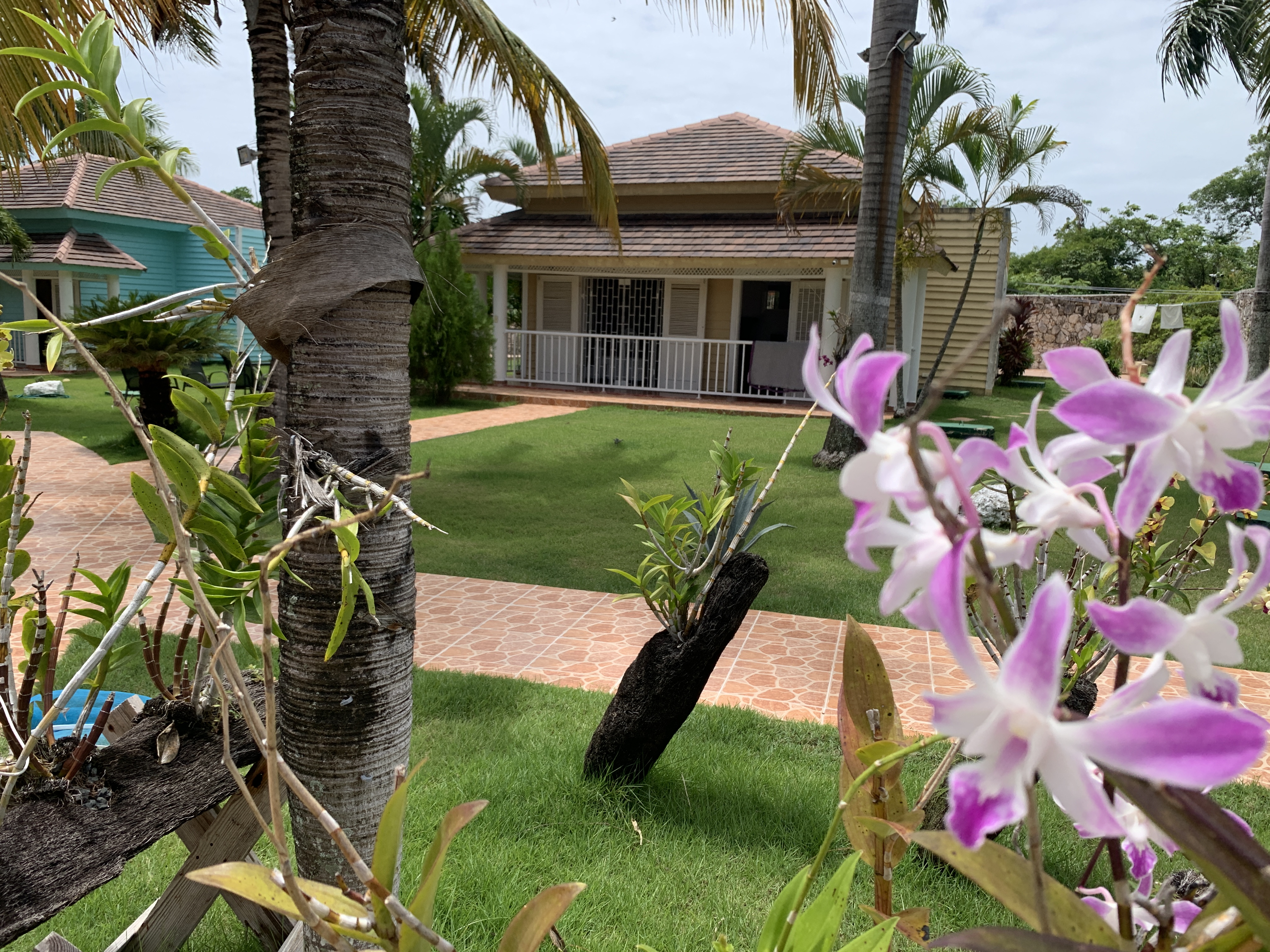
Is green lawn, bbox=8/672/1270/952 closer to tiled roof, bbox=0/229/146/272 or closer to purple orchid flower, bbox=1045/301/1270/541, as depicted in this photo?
purple orchid flower, bbox=1045/301/1270/541

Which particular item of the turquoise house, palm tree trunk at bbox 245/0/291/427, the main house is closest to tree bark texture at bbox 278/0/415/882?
palm tree trunk at bbox 245/0/291/427

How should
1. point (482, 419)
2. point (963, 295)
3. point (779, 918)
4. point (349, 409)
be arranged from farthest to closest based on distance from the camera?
point (963, 295) → point (482, 419) → point (349, 409) → point (779, 918)

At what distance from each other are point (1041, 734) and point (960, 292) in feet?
68.1

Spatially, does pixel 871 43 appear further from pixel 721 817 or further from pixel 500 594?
pixel 721 817

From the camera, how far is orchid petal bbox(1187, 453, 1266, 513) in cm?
47

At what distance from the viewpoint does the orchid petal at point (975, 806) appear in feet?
1.22

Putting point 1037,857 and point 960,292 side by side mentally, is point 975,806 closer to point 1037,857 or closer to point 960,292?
point 1037,857

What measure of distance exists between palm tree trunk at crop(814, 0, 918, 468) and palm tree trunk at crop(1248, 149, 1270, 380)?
4.07 m

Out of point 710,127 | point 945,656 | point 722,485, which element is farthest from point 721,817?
point 710,127

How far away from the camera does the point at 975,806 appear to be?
0.38 m

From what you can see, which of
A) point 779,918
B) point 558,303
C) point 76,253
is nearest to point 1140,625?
point 779,918

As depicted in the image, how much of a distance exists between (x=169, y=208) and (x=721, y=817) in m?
26.7

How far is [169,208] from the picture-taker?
24891 mm

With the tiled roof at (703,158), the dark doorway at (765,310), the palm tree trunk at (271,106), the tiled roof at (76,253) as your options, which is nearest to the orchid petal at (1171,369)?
the palm tree trunk at (271,106)
